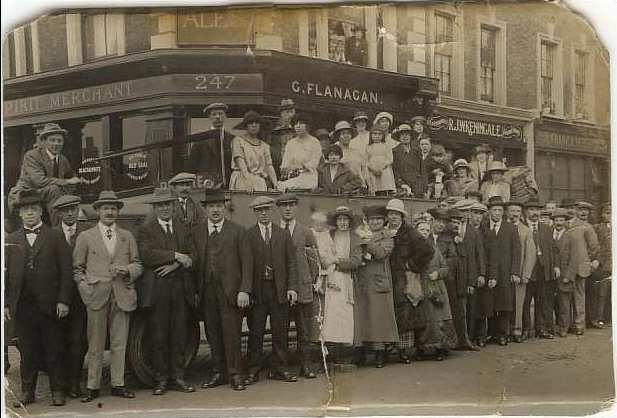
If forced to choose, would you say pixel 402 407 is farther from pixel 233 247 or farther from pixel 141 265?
pixel 141 265

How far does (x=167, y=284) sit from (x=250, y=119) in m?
1.19

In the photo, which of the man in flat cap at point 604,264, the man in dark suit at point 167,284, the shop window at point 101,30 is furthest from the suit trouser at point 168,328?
the man in flat cap at point 604,264

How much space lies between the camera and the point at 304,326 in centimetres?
503

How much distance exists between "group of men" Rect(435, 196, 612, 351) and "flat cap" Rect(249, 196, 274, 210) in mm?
1186

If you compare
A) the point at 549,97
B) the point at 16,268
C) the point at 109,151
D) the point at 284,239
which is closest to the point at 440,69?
the point at 549,97

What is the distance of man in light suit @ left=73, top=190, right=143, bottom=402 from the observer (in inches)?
191

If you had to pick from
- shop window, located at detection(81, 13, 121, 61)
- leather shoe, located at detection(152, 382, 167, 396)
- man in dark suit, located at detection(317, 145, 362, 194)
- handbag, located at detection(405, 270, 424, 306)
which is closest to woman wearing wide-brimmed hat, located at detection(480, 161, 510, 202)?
handbag, located at detection(405, 270, 424, 306)

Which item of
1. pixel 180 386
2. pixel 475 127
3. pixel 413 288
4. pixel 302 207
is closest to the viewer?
pixel 180 386

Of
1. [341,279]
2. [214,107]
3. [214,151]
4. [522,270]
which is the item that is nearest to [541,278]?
[522,270]

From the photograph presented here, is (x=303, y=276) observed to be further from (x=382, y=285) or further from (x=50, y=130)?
(x=50, y=130)

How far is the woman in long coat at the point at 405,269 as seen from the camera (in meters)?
5.13

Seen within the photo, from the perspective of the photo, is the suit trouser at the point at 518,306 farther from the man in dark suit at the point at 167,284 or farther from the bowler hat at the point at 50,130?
the bowler hat at the point at 50,130

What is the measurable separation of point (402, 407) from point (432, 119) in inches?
75.9

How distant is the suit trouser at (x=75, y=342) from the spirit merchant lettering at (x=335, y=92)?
196cm
